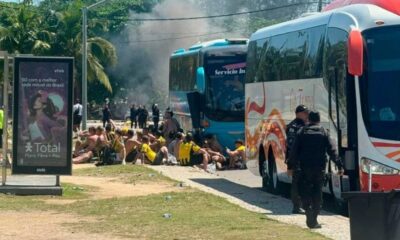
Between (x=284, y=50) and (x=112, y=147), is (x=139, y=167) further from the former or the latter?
(x=284, y=50)

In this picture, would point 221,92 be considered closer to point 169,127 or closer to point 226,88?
point 226,88

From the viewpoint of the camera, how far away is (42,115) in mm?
19562

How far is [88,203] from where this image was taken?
1819cm

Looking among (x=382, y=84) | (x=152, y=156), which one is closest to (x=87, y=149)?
(x=152, y=156)

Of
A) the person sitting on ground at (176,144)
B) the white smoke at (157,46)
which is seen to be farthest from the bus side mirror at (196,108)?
the white smoke at (157,46)

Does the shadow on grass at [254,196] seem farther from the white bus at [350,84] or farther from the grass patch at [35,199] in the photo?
the grass patch at [35,199]

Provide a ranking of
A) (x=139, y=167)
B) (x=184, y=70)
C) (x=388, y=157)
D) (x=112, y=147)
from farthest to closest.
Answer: (x=184, y=70), (x=112, y=147), (x=139, y=167), (x=388, y=157)

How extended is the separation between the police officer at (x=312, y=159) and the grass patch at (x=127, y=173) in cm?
900

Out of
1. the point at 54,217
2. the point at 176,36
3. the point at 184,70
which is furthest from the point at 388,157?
the point at 176,36

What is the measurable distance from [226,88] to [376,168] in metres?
16.8

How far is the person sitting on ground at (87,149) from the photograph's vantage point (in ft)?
99.0

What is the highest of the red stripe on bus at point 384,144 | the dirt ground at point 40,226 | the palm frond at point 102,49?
the palm frond at point 102,49

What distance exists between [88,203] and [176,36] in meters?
55.9

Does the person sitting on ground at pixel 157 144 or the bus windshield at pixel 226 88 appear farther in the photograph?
the bus windshield at pixel 226 88
